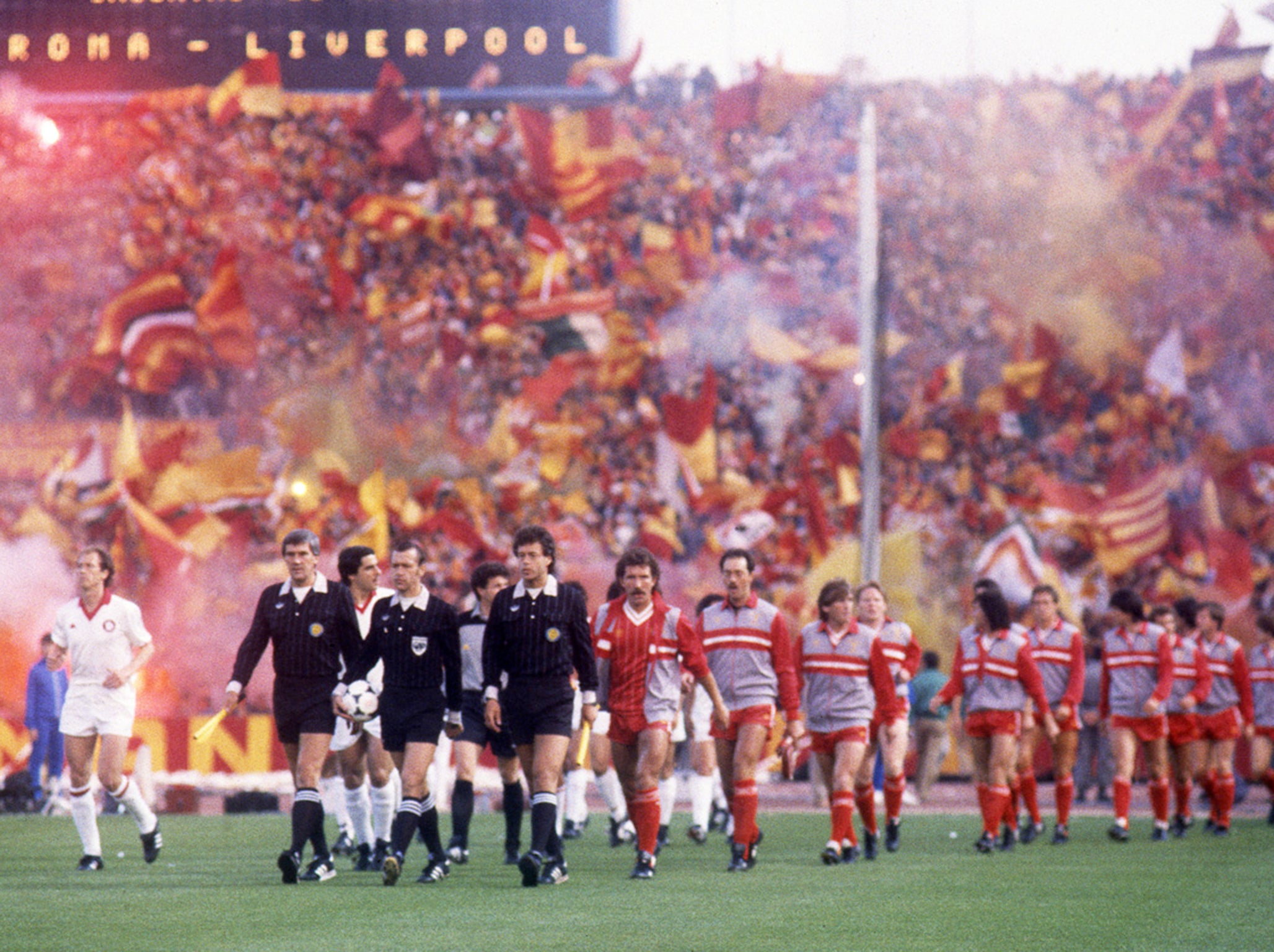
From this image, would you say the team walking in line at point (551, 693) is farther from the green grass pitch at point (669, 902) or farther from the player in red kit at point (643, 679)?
the green grass pitch at point (669, 902)

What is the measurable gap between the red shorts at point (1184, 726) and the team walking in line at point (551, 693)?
3.23 feet

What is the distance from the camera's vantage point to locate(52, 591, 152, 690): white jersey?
32.8ft

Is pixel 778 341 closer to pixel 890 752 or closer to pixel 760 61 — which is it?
pixel 760 61

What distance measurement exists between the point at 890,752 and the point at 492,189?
16.3 m

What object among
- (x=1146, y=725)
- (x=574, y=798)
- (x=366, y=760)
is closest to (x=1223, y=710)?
(x=1146, y=725)

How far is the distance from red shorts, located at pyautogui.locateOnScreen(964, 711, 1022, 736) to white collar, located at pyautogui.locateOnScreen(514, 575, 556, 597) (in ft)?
13.4

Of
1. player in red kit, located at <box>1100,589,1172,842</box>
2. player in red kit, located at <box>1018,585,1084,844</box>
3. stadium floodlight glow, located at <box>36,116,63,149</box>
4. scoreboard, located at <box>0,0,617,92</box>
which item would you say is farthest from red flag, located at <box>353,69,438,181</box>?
player in red kit, located at <box>1018,585,1084,844</box>

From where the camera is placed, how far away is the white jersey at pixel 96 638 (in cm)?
1000

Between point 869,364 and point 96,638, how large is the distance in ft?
47.8

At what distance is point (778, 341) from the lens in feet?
83.2

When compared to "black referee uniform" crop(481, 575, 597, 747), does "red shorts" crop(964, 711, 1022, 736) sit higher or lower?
lower

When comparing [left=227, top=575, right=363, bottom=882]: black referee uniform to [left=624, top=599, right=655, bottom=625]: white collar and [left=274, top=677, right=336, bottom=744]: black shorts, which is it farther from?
[left=624, top=599, right=655, bottom=625]: white collar

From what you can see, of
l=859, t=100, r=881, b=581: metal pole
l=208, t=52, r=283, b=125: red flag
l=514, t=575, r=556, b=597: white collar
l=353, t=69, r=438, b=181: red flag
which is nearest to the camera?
l=514, t=575, r=556, b=597: white collar

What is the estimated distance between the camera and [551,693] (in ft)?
29.4
